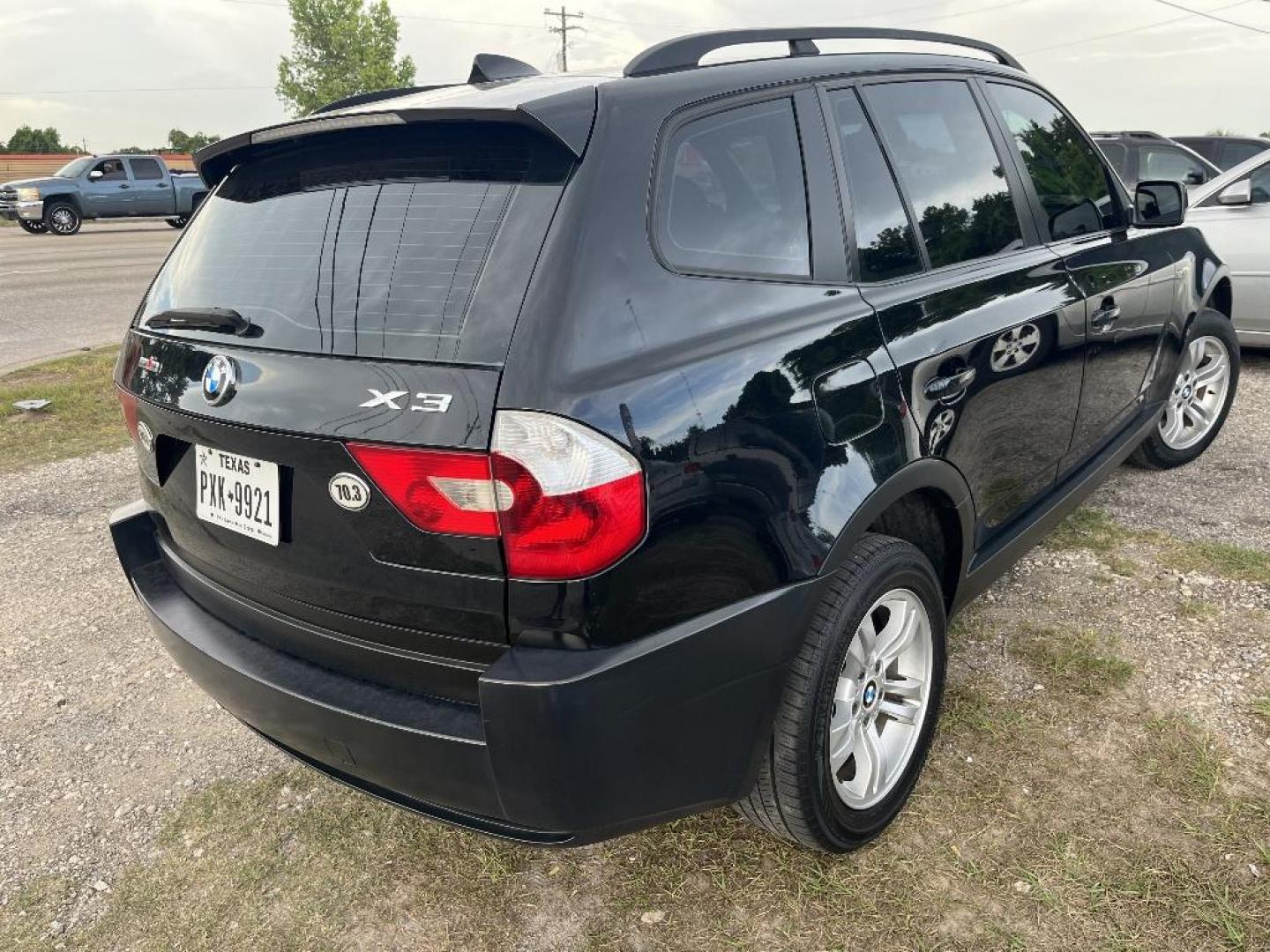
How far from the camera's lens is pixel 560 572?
163 centimetres

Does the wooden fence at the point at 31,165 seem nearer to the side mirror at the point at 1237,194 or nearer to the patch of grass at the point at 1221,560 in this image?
the side mirror at the point at 1237,194

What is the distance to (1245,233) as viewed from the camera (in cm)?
589

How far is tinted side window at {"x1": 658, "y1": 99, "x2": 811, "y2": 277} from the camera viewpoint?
1.88 meters

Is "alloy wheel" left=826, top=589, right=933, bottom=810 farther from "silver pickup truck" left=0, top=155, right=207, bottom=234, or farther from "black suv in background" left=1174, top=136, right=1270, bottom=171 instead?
"silver pickup truck" left=0, top=155, right=207, bottom=234

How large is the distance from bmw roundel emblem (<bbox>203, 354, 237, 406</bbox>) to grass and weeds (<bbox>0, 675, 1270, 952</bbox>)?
1.18m

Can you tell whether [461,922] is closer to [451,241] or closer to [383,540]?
[383,540]

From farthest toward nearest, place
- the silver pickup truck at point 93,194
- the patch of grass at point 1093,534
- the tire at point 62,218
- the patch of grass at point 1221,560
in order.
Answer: the tire at point 62,218 → the silver pickup truck at point 93,194 → the patch of grass at point 1093,534 → the patch of grass at point 1221,560

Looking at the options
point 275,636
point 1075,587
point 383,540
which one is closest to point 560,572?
point 383,540

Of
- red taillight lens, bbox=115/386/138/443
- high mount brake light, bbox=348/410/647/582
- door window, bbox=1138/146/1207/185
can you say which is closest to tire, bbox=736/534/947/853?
high mount brake light, bbox=348/410/647/582

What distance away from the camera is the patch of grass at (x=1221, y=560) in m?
3.48

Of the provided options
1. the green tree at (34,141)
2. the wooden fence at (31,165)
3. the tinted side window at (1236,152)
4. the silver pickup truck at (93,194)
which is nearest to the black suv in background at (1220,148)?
the tinted side window at (1236,152)

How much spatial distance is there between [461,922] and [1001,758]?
1.47 m

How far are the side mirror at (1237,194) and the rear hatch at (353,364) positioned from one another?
5656mm

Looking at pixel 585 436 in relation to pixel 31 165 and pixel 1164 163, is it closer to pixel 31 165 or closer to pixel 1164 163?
pixel 1164 163
